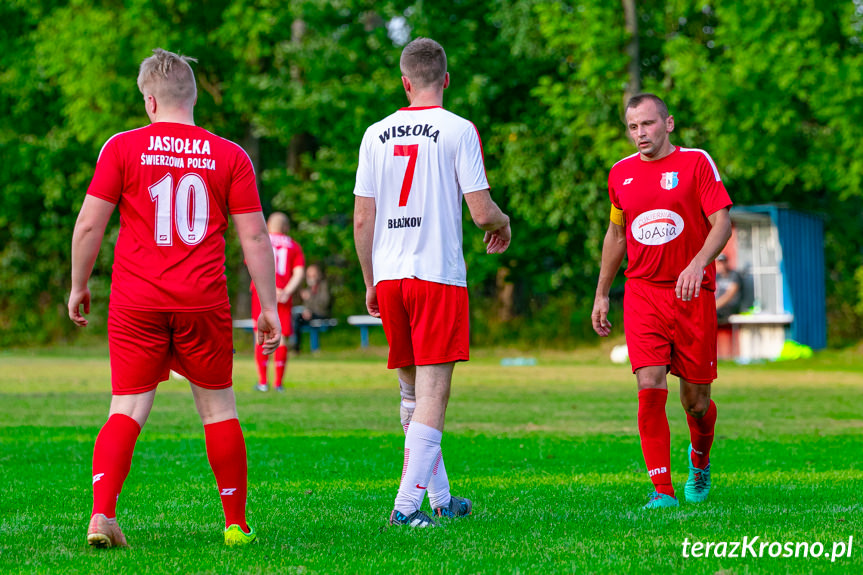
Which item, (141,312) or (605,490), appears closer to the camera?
(141,312)

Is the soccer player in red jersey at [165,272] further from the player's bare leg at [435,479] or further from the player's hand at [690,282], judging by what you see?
the player's hand at [690,282]

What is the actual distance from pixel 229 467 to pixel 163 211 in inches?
45.8

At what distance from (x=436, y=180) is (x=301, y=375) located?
14.6 meters

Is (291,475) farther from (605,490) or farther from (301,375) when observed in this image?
(301,375)

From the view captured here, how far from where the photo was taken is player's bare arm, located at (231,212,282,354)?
18.1 ft

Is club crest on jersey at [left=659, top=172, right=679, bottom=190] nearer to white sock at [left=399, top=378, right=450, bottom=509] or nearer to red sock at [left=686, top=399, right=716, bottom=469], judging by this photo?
red sock at [left=686, top=399, right=716, bottom=469]

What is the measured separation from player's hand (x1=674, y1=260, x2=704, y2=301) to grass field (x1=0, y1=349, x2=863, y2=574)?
43.8 inches

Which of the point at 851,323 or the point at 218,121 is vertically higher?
the point at 218,121

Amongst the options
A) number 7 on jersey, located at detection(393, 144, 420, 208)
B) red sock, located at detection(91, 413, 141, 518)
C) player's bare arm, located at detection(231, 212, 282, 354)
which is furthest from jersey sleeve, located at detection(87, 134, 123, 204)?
number 7 on jersey, located at detection(393, 144, 420, 208)

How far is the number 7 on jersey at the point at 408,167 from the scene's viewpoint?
5.99m

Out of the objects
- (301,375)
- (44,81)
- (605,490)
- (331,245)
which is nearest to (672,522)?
(605,490)

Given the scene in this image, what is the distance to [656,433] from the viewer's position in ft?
21.9

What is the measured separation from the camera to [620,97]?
96.1 feet

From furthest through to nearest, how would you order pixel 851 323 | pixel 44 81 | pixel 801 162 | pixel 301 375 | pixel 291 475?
pixel 44 81
pixel 851 323
pixel 801 162
pixel 301 375
pixel 291 475
